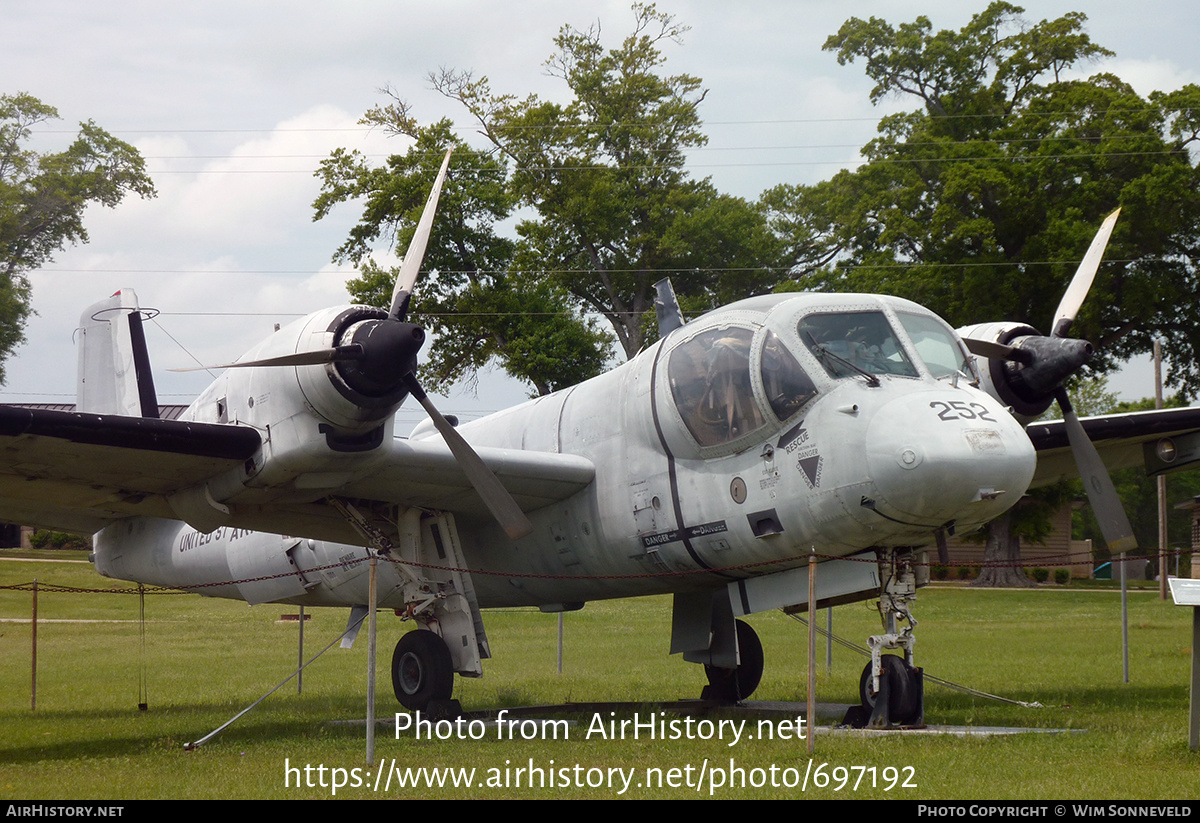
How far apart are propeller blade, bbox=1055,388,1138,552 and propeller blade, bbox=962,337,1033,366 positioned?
509 mm

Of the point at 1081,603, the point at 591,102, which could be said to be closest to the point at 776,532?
the point at 1081,603

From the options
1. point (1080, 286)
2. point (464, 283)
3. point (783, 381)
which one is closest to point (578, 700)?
point (783, 381)

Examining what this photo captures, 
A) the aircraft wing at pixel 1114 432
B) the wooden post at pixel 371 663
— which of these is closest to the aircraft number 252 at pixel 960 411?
the aircraft wing at pixel 1114 432

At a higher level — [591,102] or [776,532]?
[591,102]

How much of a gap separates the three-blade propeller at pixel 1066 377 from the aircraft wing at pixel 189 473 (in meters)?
4.68

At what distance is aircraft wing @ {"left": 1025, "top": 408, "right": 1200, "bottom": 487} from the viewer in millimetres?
13414

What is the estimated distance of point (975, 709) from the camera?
12.6 metres

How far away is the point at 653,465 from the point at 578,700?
198 inches

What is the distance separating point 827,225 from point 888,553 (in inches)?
1752

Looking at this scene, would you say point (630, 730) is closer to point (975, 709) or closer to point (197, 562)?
point (975, 709)

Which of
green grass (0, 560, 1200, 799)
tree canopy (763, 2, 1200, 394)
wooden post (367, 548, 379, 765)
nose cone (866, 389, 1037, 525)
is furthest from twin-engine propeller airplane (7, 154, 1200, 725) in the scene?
tree canopy (763, 2, 1200, 394)

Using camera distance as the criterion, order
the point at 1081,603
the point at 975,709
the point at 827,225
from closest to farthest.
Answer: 1. the point at 975,709
2. the point at 1081,603
3. the point at 827,225

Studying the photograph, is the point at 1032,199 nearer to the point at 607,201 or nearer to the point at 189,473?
the point at 607,201

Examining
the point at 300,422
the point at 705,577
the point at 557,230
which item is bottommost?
the point at 705,577
